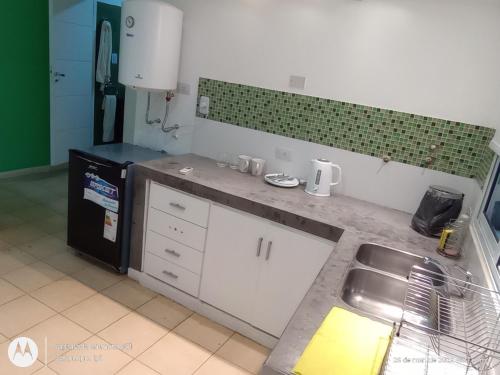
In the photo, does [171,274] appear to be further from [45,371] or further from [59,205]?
[59,205]

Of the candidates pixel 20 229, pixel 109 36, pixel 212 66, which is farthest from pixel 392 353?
pixel 109 36

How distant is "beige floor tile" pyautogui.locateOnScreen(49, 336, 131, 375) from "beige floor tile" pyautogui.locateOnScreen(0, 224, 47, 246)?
1.35 metres

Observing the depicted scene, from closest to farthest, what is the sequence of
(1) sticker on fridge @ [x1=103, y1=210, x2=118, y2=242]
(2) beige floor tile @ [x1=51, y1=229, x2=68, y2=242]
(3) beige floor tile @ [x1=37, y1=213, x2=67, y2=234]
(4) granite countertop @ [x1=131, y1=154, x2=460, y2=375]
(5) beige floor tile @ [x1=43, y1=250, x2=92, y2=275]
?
(4) granite countertop @ [x1=131, y1=154, x2=460, y2=375]
(1) sticker on fridge @ [x1=103, y1=210, x2=118, y2=242]
(5) beige floor tile @ [x1=43, y1=250, x2=92, y2=275]
(2) beige floor tile @ [x1=51, y1=229, x2=68, y2=242]
(3) beige floor tile @ [x1=37, y1=213, x2=67, y2=234]

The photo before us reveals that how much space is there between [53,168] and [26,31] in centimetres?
148

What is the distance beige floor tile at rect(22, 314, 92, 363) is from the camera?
6.55 feet

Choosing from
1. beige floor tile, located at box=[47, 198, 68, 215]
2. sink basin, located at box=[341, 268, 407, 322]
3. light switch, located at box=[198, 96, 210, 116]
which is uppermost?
light switch, located at box=[198, 96, 210, 116]

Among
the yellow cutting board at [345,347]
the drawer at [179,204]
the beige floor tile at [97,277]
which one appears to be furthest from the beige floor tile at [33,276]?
the yellow cutting board at [345,347]

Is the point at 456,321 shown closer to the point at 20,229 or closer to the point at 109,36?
the point at 20,229

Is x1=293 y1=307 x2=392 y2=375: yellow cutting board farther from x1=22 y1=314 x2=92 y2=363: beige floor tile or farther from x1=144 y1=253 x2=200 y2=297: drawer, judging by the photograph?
x1=22 y1=314 x2=92 y2=363: beige floor tile

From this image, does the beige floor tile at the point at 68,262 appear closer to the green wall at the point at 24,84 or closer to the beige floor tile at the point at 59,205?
the beige floor tile at the point at 59,205

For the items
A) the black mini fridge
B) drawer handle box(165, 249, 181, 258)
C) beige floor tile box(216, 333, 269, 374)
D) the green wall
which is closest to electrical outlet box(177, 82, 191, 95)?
the black mini fridge

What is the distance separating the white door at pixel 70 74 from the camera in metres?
4.17
